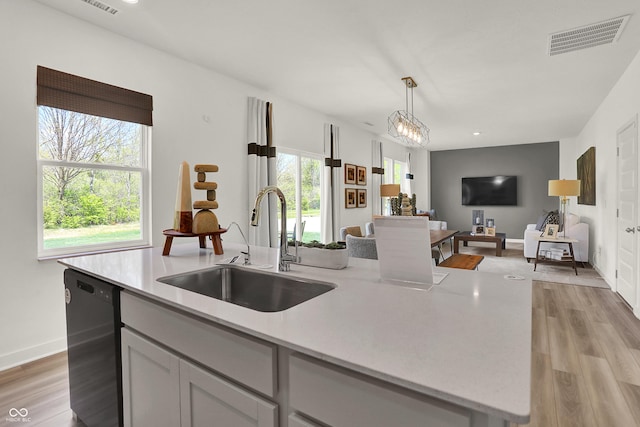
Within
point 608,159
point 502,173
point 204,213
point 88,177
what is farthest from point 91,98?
point 502,173

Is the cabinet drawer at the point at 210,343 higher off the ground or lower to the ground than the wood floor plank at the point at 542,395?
higher

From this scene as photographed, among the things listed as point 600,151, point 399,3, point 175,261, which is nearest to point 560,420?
point 175,261

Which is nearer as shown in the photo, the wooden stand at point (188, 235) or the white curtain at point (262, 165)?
the wooden stand at point (188, 235)

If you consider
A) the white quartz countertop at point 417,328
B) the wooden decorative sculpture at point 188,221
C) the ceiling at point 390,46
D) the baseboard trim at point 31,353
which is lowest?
the baseboard trim at point 31,353

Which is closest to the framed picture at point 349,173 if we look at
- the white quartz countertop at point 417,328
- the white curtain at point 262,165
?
the white curtain at point 262,165

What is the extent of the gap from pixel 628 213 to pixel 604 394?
8.38 ft

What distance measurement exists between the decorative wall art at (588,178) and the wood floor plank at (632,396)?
4345 millimetres

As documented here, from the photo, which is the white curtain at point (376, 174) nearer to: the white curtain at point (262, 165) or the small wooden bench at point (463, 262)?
the white curtain at point (262, 165)

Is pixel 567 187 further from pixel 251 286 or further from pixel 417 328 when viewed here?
pixel 417 328

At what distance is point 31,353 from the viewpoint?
257 cm

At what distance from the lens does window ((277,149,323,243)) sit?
16.7ft

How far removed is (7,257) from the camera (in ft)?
8.05

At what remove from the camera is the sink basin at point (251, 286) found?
150 centimetres

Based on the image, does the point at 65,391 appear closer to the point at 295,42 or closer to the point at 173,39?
the point at 173,39
